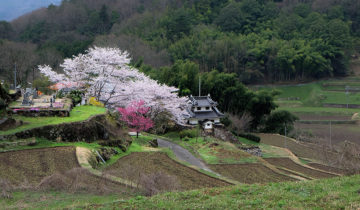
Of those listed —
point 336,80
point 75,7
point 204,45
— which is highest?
point 75,7

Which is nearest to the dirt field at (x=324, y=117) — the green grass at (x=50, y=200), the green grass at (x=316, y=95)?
the green grass at (x=316, y=95)

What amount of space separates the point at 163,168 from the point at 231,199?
22.3 feet

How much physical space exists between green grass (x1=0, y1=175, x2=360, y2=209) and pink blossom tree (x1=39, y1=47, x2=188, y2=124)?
56.2 ft

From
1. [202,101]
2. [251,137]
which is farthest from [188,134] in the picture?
[251,137]

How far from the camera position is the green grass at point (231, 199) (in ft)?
25.9

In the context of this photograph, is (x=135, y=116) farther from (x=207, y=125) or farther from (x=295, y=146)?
(x=295, y=146)

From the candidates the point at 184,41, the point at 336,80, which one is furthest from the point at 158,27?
the point at 336,80

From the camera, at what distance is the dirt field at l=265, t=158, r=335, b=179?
62.4 feet

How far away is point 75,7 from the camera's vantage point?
88.9 m

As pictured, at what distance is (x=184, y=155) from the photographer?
20359 mm

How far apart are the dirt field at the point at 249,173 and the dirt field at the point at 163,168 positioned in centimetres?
204

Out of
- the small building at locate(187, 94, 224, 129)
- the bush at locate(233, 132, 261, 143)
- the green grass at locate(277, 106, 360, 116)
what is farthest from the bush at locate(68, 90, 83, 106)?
the green grass at locate(277, 106, 360, 116)

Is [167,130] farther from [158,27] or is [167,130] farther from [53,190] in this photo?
[158,27]

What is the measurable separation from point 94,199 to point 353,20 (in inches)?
3396
